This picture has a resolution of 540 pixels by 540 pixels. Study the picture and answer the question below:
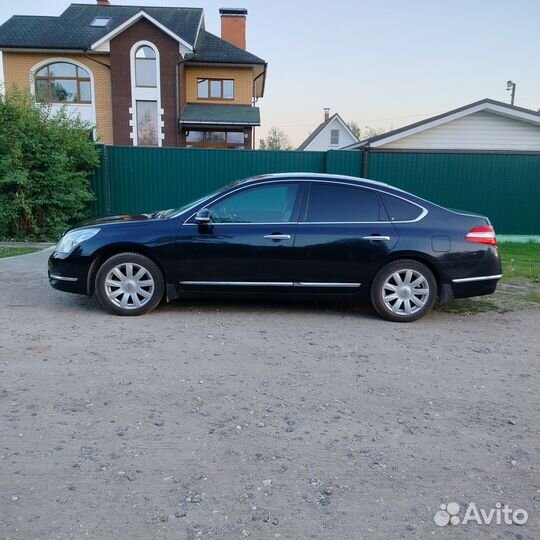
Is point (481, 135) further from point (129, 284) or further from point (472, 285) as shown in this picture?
point (129, 284)

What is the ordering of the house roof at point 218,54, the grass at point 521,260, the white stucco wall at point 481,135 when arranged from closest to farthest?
1. the grass at point 521,260
2. the white stucco wall at point 481,135
3. the house roof at point 218,54

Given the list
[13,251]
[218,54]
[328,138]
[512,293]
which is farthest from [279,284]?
[328,138]

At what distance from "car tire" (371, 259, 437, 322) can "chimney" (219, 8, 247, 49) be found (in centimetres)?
2973

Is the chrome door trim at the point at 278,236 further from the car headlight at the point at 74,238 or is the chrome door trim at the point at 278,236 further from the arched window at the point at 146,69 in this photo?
the arched window at the point at 146,69

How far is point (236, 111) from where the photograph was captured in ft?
82.3

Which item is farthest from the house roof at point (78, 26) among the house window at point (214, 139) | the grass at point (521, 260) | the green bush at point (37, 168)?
the grass at point (521, 260)

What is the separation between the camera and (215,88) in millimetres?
26594

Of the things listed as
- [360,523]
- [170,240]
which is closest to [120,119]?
[170,240]

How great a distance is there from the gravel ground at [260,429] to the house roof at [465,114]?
10.3 m

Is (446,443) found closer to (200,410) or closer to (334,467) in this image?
(334,467)

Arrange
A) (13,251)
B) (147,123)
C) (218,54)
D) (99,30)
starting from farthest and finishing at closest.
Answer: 1. (218,54)
2. (99,30)
3. (147,123)
4. (13,251)

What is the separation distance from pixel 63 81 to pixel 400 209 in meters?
24.4

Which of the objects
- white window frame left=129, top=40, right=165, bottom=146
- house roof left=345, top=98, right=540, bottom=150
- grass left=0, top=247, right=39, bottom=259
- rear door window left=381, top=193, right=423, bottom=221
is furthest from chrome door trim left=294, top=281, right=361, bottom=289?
white window frame left=129, top=40, right=165, bottom=146

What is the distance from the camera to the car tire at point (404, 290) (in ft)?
17.7
